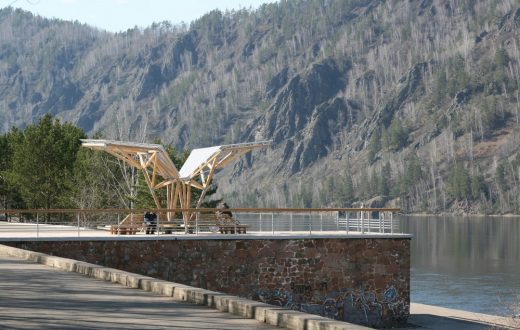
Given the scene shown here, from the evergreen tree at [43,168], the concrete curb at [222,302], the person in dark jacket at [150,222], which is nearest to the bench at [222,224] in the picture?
the person in dark jacket at [150,222]

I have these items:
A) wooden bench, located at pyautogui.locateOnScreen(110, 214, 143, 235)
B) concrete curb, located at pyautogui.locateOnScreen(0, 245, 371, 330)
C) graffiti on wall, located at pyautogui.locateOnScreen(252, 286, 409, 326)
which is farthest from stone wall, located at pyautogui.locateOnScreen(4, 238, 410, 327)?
concrete curb, located at pyautogui.locateOnScreen(0, 245, 371, 330)

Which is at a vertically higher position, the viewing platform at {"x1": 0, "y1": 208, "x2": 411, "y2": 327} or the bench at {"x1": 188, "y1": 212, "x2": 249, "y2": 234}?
the bench at {"x1": 188, "y1": 212, "x2": 249, "y2": 234}

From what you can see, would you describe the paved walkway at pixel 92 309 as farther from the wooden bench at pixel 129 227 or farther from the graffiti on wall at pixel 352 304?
the graffiti on wall at pixel 352 304

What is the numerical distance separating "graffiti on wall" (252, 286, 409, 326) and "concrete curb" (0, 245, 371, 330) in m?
16.1

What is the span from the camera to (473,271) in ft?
369

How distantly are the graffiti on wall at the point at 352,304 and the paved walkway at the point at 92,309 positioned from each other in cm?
1860

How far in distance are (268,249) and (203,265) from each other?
2742 mm

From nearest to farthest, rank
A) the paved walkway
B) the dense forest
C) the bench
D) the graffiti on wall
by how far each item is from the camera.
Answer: the paved walkway → the graffiti on wall → the bench → the dense forest

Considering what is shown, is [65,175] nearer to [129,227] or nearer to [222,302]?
[129,227]

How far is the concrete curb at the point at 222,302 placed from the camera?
39.5 ft

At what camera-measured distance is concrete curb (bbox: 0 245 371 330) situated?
12047 mm

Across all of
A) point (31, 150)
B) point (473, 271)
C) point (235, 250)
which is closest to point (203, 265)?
point (235, 250)

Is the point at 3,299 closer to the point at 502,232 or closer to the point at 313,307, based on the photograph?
the point at 313,307

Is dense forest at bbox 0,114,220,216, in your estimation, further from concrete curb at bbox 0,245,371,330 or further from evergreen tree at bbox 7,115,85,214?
concrete curb at bbox 0,245,371,330
